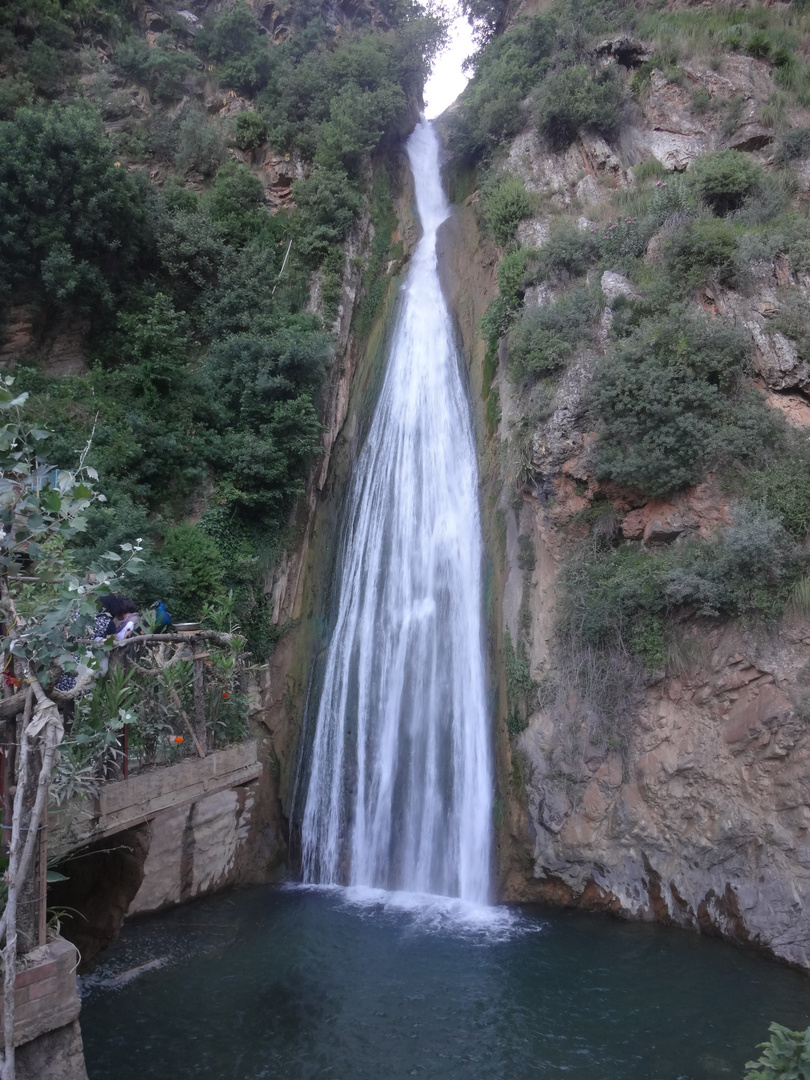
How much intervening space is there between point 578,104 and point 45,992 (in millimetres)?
21647

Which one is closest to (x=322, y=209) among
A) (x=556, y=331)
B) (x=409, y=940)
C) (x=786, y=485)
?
(x=556, y=331)

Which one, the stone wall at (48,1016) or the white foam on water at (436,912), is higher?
the stone wall at (48,1016)

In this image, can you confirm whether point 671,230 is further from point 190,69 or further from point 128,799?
point 190,69

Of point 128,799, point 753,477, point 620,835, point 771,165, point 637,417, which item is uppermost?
point 771,165

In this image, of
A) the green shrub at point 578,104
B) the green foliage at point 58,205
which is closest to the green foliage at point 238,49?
the green foliage at point 58,205

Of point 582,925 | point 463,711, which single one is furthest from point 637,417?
point 582,925

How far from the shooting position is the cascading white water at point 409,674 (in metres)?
12.4

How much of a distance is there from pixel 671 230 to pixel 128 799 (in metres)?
13.9

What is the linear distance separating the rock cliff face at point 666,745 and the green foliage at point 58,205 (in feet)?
32.0

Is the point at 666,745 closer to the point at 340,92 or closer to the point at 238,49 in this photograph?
the point at 340,92

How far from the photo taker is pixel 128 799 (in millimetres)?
6848

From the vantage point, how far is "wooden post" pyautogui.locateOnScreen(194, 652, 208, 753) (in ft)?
25.3

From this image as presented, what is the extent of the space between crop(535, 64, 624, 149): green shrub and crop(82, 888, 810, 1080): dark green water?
19190 mm

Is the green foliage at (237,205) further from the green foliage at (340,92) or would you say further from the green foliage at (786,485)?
the green foliage at (786,485)
